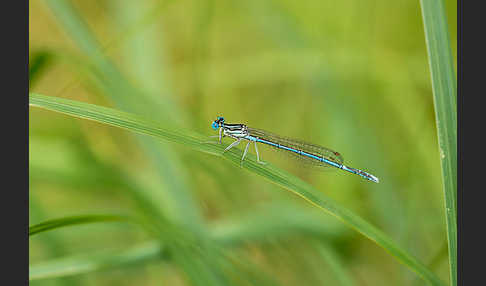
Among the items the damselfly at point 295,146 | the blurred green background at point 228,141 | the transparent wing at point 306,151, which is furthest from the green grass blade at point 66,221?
the transparent wing at point 306,151

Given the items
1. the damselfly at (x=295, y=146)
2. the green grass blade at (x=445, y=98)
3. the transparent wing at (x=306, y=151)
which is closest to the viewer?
the green grass blade at (x=445, y=98)

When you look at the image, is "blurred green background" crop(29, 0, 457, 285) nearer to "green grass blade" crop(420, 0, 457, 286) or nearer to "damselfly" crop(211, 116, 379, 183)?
"damselfly" crop(211, 116, 379, 183)

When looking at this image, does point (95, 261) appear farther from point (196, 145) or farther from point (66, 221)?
point (196, 145)

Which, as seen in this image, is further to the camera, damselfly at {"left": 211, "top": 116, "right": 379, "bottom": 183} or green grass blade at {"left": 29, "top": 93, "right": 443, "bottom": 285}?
damselfly at {"left": 211, "top": 116, "right": 379, "bottom": 183}

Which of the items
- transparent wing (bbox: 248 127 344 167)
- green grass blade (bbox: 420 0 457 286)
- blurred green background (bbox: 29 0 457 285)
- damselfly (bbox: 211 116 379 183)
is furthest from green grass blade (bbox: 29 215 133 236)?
green grass blade (bbox: 420 0 457 286)

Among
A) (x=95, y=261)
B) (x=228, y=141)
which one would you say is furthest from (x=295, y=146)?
(x=95, y=261)

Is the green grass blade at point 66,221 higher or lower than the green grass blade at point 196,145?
lower

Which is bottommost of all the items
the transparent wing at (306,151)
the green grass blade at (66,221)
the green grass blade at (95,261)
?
the green grass blade at (95,261)

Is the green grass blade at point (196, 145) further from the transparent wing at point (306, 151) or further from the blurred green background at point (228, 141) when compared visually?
→ the transparent wing at point (306, 151)
